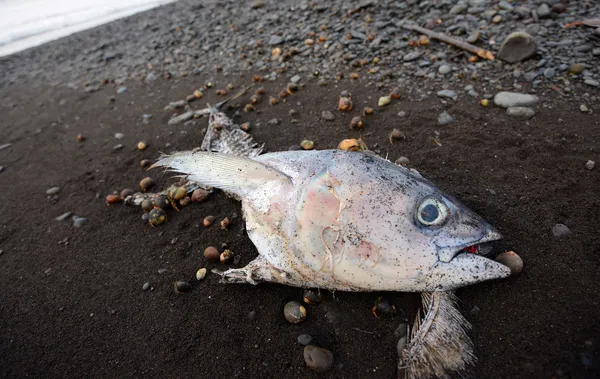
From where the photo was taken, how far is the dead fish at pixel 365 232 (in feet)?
6.84

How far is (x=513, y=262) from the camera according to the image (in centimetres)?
239

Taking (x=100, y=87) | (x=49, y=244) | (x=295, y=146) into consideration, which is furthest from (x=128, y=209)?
(x=100, y=87)

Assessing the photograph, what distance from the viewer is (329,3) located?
6.60 m

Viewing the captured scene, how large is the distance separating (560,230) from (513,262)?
2.01ft

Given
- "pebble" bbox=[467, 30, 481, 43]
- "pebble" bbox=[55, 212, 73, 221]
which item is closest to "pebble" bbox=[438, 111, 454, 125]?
"pebble" bbox=[467, 30, 481, 43]

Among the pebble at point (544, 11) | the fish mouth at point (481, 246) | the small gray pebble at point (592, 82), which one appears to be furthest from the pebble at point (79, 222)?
the pebble at point (544, 11)

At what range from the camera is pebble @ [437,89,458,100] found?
4.19 m

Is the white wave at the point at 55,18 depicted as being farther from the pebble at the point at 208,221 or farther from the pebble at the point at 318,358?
the pebble at the point at 318,358

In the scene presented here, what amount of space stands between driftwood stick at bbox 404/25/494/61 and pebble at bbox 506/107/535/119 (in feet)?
3.69

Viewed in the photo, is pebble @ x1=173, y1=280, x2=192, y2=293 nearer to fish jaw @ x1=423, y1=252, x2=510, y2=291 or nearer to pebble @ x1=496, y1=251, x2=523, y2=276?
fish jaw @ x1=423, y1=252, x2=510, y2=291

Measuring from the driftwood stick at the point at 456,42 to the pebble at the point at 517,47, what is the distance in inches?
7.0

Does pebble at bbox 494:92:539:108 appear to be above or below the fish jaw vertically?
above

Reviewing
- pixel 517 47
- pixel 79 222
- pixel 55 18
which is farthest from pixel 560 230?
pixel 55 18

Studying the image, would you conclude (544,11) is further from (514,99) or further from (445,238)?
(445,238)
